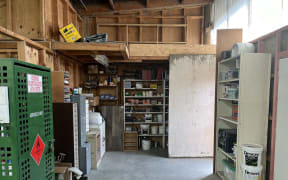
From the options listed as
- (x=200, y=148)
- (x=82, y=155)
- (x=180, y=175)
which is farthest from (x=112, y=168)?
(x=200, y=148)

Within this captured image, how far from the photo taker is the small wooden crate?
4727mm

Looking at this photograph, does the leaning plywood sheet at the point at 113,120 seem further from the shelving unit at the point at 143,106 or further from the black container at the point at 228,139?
the black container at the point at 228,139

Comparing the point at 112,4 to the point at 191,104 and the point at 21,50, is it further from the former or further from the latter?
the point at 191,104

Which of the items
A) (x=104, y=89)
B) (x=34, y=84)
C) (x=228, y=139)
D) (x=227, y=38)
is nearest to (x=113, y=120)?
(x=104, y=89)

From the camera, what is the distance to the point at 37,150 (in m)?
0.86

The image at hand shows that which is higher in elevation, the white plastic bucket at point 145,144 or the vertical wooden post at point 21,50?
the vertical wooden post at point 21,50

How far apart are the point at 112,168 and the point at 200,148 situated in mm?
2216

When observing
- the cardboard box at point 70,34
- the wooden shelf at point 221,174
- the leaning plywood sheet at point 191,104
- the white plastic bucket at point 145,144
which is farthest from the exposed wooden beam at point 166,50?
the wooden shelf at point 221,174

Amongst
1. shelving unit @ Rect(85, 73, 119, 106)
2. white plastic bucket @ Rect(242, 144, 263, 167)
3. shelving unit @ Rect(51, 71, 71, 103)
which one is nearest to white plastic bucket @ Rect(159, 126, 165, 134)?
shelving unit @ Rect(85, 73, 119, 106)

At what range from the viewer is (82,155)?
301 cm

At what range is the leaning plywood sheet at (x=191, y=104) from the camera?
4004mm

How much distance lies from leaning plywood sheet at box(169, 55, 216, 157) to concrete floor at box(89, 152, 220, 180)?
1.09ft

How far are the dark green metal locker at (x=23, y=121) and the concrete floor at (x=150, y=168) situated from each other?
2.68 metres

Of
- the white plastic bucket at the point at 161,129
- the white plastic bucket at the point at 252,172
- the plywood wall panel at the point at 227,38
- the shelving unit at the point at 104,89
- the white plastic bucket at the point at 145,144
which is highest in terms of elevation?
the plywood wall panel at the point at 227,38
